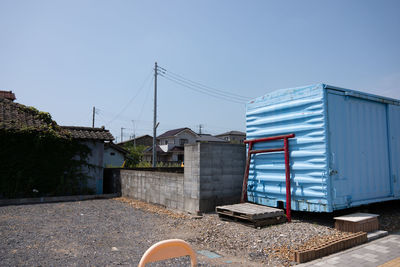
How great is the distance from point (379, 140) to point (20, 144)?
41.0ft

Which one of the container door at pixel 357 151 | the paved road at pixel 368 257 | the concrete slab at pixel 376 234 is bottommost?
the paved road at pixel 368 257

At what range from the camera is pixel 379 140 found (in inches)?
260

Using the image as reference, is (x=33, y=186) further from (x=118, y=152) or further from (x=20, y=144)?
(x=118, y=152)

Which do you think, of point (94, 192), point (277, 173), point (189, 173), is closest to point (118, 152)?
point (94, 192)

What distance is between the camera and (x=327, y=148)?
17.7 ft

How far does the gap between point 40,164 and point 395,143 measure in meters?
12.7

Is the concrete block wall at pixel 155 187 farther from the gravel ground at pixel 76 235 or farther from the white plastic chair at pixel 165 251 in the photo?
the white plastic chair at pixel 165 251

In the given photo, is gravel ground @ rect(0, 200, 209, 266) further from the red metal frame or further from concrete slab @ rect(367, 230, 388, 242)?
concrete slab @ rect(367, 230, 388, 242)

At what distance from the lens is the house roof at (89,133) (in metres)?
12.1

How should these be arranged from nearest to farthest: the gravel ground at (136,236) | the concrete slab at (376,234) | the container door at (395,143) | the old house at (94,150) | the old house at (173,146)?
the gravel ground at (136,236) → the concrete slab at (376,234) → the container door at (395,143) → the old house at (94,150) → the old house at (173,146)

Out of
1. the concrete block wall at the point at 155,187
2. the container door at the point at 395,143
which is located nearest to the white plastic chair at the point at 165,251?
the concrete block wall at the point at 155,187

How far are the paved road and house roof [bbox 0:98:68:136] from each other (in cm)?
1137

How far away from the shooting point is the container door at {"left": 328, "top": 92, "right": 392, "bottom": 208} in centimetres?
557

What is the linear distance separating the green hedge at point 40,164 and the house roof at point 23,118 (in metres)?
0.33
